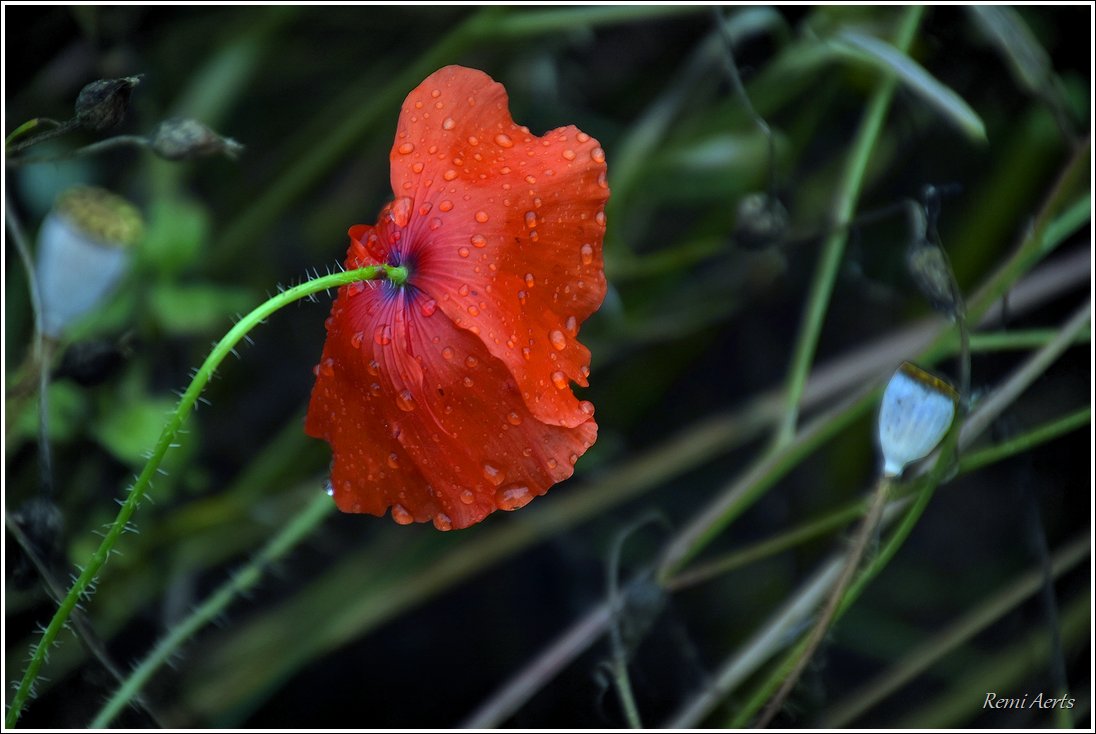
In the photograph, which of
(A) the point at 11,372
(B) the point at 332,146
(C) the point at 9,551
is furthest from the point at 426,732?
(B) the point at 332,146

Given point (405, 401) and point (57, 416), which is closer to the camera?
point (405, 401)

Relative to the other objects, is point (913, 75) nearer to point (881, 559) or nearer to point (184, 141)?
point (881, 559)

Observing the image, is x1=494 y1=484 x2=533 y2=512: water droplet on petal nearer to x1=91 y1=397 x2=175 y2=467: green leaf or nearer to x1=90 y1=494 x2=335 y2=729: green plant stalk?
x1=90 y1=494 x2=335 y2=729: green plant stalk

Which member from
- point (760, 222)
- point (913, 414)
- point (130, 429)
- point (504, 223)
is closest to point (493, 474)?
point (504, 223)

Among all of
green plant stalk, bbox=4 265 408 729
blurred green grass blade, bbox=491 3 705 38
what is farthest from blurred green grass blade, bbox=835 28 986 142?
green plant stalk, bbox=4 265 408 729

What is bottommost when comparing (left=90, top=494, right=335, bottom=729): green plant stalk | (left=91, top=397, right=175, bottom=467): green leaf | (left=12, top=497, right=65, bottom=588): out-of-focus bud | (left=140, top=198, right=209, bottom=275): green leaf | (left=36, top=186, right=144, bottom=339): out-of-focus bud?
(left=90, top=494, right=335, bottom=729): green plant stalk

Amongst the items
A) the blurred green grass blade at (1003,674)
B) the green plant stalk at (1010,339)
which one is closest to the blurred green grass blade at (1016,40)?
the green plant stalk at (1010,339)

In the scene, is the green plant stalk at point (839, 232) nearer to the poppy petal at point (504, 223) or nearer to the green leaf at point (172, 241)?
the poppy petal at point (504, 223)
